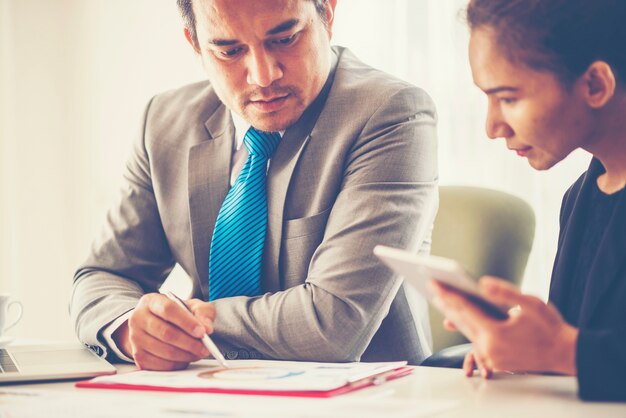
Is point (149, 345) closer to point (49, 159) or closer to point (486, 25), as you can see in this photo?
point (486, 25)

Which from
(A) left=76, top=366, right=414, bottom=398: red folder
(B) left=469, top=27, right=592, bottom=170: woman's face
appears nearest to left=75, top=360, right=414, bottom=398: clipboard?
(A) left=76, top=366, right=414, bottom=398: red folder

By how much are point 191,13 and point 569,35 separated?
36.5 inches

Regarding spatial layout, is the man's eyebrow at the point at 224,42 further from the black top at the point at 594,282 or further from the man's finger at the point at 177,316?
the black top at the point at 594,282

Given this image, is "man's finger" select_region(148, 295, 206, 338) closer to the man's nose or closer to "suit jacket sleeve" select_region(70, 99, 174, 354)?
"suit jacket sleeve" select_region(70, 99, 174, 354)

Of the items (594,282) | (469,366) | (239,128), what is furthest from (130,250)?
(594,282)

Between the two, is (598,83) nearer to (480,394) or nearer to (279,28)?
(480,394)

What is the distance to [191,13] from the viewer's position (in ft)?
5.78

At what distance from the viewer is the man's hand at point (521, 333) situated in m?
0.89

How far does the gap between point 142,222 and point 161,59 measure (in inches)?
76.7

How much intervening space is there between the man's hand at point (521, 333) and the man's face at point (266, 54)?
85cm

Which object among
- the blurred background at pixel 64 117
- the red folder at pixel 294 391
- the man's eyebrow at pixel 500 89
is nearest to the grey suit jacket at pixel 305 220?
the red folder at pixel 294 391

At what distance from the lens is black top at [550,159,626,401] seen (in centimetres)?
91

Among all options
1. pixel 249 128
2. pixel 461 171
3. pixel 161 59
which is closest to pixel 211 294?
pixel 249 128

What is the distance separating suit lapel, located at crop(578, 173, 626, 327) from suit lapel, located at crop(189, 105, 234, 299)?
865 millimetres
